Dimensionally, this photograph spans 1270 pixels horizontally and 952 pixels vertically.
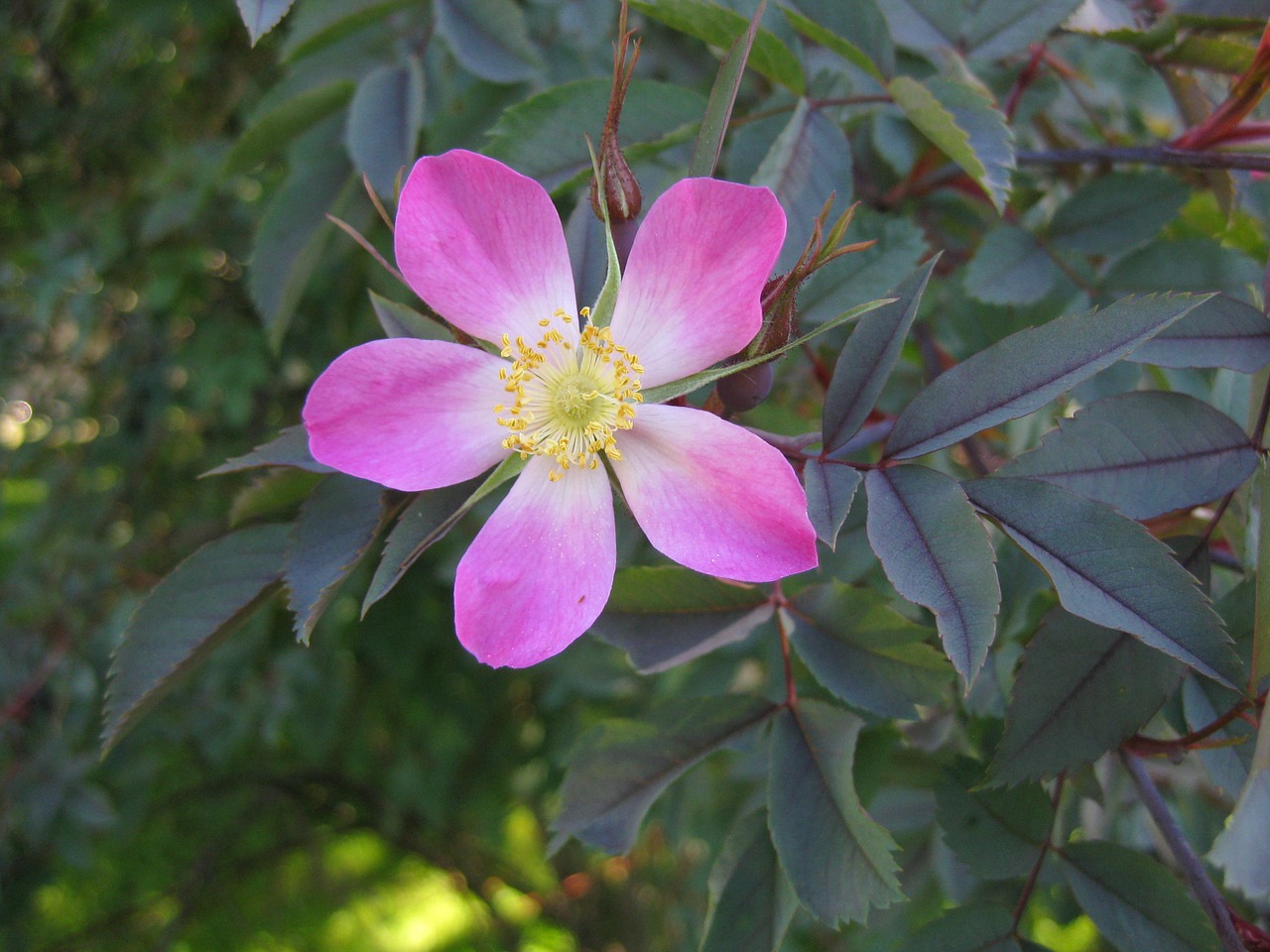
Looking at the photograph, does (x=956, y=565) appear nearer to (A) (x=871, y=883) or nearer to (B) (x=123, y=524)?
(A) (x=871, y=883)

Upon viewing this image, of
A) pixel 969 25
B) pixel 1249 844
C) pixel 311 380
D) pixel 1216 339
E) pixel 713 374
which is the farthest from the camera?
pixel 311 380

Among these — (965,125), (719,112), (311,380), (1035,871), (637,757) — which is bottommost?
(311,380)

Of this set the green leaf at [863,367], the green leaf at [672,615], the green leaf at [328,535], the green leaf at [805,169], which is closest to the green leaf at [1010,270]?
the green leaf at [805,169]

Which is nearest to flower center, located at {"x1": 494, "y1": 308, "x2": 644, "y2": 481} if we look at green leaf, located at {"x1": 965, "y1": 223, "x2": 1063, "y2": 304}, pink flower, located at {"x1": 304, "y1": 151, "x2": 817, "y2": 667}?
pink flower, located at {"x1": 304, "y1": 151, "x2": 817, "y2": 667}

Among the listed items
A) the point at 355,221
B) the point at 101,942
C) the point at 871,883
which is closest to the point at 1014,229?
the point at 871,883

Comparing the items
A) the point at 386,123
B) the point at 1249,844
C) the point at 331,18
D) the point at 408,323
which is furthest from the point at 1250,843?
the point at 331,18

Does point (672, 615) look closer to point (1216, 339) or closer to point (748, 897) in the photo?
point (748, 897)

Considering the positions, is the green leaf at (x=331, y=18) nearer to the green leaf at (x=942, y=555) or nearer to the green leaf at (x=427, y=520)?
the green leaf at (x=427, y=520)
